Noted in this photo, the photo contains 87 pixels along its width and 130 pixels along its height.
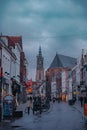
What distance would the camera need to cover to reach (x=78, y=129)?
24703 mm

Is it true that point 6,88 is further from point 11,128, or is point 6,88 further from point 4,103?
point 11,128

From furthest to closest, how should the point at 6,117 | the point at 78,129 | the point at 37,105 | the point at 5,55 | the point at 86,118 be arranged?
the point at 5,55
the point at 37,105
the point at 6,117
the point at 86,118
the point at 78,129

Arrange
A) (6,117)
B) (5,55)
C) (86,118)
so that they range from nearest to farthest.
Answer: (86,118)
(6,117)
(5,55)

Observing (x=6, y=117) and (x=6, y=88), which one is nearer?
(x=6, y=117)

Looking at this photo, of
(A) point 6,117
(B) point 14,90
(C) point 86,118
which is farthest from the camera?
(B) point 14,90

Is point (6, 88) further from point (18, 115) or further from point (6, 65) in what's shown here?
point (18, 115)

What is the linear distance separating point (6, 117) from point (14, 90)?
38399 mm

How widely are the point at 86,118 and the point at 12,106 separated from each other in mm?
9720

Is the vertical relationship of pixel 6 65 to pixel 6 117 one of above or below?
above

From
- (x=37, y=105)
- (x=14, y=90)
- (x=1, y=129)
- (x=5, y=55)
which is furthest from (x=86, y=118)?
(x=14, y=90)

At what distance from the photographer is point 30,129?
82.3 feet

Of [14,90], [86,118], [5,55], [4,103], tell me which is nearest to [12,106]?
[4,103]

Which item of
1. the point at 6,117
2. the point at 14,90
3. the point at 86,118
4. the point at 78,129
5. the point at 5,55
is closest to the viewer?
the point at 78,129

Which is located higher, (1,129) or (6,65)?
(6,65)
